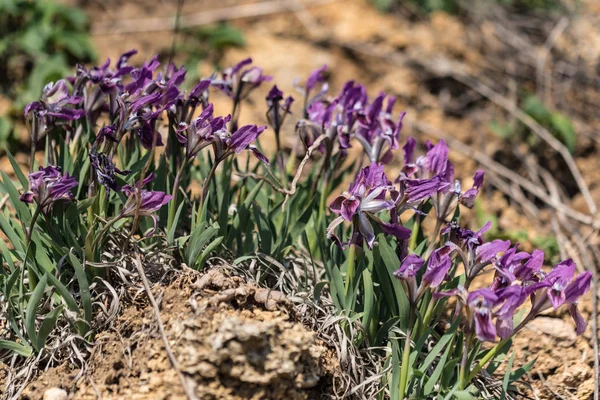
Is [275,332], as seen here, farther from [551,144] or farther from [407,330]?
[551,144]

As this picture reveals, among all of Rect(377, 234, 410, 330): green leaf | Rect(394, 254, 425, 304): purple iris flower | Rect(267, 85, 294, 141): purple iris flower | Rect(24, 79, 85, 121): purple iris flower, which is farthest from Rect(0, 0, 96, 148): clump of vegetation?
Rect(394, 254, 425, 304): purple iris flower

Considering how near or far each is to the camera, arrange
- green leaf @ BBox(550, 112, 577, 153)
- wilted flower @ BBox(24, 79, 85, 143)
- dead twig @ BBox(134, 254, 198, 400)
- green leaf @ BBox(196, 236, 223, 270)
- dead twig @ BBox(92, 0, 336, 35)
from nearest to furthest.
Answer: dead twig @ BBox(134, 254, 198, 400)
green leaf @ BBox(196, 236, 223, 270)
wilted flower @ BBox(24, 79, 85, 143)
green leaf @ BBox(550, 112, 577, 153)
dead twig @ BBox(92, 0, 336, 35)

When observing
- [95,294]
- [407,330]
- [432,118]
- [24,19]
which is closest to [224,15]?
[24,19]

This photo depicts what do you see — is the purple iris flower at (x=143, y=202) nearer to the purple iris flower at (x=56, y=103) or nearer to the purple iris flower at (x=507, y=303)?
the purple iris flower at (x=56, y=103)

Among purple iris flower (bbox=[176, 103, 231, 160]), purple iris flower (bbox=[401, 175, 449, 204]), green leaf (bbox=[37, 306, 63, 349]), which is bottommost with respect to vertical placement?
green leaf (bbox=[37, 306, 63, 349])

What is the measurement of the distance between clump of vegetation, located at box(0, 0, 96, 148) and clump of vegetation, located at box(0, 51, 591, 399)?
1597mm

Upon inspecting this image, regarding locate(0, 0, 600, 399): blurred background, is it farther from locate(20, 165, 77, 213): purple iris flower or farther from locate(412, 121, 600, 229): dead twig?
locate(20, 165, 77, 213): purple iris flower

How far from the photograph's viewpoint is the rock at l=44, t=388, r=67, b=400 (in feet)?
6.72

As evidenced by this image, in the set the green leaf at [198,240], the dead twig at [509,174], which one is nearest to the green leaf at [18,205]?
the green leaf at [198,240]

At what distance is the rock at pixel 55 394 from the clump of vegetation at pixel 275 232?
0.16m

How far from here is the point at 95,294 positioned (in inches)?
91.4

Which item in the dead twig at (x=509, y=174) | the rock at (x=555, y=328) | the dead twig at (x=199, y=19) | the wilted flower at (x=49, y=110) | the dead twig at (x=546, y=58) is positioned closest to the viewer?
the wilted flower at (x=49, y=110)

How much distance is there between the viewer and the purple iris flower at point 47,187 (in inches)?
82.3

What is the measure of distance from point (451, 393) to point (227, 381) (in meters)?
0.67
